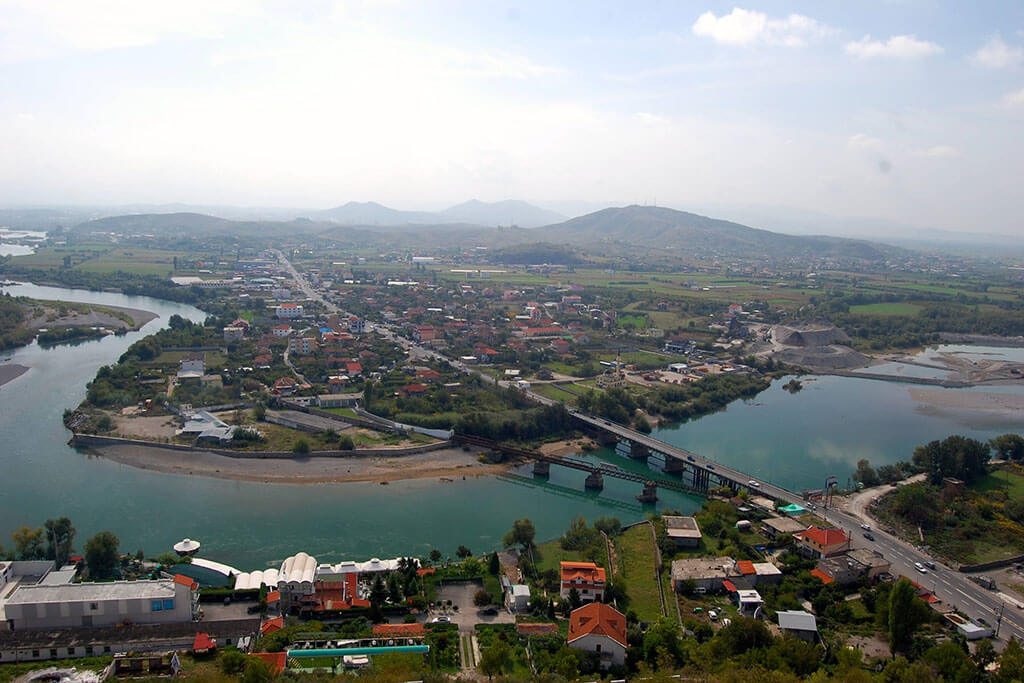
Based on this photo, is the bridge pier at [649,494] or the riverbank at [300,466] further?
the riverbank at [300,466]

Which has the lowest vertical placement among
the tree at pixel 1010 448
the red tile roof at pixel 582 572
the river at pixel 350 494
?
the river at pixel 350 494

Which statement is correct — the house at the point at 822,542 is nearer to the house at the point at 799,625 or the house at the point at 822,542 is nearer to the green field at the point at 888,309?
the house at the point at 799,625

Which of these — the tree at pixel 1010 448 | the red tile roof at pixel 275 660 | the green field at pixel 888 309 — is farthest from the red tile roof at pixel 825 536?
the green field at pixel 888 309

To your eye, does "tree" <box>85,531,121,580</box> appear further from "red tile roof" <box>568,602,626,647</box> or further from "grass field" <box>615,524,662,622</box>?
"grass field" <box>615,524,662,622</box>

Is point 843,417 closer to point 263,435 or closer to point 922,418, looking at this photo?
point 922,418

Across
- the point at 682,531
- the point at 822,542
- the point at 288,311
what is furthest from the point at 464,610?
the point at 288,311

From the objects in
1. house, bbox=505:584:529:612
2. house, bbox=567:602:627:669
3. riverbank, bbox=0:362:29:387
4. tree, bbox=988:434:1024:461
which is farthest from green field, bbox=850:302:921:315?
riverbank, bbox=0:362:29:387

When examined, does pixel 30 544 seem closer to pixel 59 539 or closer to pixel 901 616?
pixel 59 539
